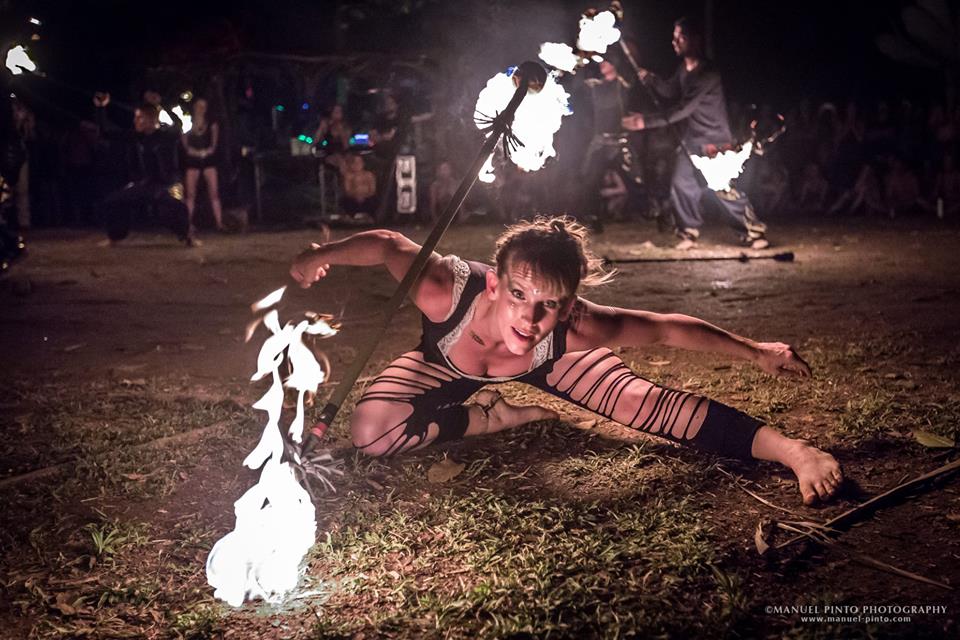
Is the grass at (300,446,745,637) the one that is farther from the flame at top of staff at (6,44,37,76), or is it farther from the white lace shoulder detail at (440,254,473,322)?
the flame at top of staff at (6,44,37,76)

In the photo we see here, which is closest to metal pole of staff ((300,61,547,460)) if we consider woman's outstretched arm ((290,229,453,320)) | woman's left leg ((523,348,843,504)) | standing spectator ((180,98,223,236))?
woman's outstretched arm ((290,229,453,320))

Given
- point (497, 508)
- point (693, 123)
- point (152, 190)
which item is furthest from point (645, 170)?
point (497, 508)

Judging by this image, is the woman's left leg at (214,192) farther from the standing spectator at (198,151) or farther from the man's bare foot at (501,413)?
the man's bare foot at (501,413)

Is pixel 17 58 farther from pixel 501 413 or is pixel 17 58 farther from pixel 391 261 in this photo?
pixel 501 413

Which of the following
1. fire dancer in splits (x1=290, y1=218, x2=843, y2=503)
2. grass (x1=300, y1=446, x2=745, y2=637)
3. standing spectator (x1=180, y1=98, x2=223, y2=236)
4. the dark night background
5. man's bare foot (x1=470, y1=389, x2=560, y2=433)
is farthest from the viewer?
the dark night background

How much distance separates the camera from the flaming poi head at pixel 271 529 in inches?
118

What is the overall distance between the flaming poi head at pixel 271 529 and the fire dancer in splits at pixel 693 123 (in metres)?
7.93

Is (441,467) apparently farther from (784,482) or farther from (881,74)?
(881,74)

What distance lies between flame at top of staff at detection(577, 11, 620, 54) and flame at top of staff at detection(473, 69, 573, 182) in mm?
6184

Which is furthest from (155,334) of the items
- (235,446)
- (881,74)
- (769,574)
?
(881,74)

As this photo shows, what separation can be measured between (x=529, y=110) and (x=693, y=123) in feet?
22.7

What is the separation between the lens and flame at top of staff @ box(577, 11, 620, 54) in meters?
10.3

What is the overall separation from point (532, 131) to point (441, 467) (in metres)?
1.61

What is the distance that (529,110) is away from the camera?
14.2 feet
